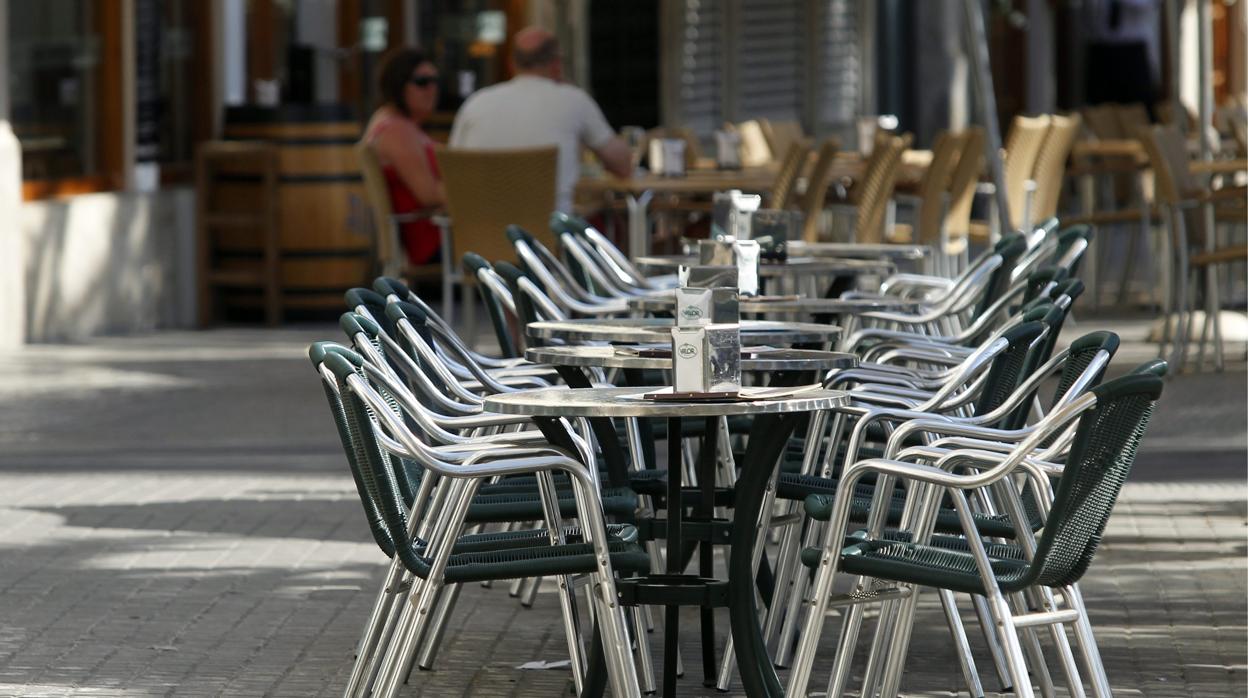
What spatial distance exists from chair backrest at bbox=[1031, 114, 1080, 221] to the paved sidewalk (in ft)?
6.86

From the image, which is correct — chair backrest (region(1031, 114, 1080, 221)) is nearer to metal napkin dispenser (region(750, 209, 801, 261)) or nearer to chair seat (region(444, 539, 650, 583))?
metal napkin dispenser (region(750, 209, 801, 261))

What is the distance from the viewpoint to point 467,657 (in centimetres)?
507

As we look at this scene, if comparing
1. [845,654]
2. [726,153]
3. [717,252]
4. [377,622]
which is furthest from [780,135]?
[845,654]

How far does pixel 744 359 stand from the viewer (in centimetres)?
444

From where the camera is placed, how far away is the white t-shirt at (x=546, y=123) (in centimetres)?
995

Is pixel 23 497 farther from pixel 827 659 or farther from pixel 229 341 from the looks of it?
pixel 229 341

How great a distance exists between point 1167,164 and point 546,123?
2.75 metres

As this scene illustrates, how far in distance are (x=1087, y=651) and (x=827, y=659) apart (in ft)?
4.61

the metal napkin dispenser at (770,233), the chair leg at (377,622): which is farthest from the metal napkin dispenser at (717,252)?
the chair leg at (377,622)

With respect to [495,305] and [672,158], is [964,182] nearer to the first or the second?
[672,158]

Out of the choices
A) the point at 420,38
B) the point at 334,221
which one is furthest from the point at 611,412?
the point at 420,38

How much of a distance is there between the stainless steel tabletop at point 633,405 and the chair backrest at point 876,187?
6938mm

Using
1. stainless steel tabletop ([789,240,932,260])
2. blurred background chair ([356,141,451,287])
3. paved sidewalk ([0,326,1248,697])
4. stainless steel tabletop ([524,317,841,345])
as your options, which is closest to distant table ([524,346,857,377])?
stainless steel tabletop ([524,317,841,345])

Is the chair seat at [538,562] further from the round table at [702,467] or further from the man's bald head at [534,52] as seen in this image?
the man's bald head at [534,52]
